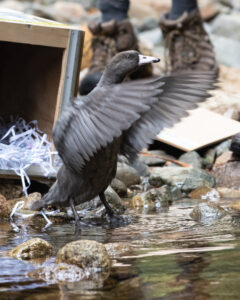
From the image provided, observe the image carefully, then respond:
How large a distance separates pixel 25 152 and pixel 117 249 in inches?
84.5

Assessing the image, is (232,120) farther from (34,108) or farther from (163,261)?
(163,261)

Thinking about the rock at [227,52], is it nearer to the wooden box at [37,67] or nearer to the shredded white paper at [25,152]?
the wooden box at [37,67]

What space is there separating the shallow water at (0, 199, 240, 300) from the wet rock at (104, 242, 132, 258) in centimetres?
5

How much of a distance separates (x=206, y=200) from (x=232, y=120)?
238 centimetres

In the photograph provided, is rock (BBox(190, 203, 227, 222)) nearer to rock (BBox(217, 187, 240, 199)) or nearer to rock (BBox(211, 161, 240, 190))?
rock (BBox(217, 187, 240, 199))

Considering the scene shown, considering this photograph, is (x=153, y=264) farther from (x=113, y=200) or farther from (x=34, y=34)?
(x=34, y=34)

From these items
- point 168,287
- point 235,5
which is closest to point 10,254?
point 168,287

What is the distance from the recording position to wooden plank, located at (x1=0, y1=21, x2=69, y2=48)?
509cm

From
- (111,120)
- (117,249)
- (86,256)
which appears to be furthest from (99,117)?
(86,256)

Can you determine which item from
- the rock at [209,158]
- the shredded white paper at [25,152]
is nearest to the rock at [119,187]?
the shredded white paper at [25,152]

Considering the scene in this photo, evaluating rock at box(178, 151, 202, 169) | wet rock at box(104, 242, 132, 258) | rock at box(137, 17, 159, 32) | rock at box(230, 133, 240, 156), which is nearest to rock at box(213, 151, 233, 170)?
rock at box(178, 151, 202, 169)

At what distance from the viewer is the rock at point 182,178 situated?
20.2ft

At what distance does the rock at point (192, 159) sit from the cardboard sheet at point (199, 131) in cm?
9

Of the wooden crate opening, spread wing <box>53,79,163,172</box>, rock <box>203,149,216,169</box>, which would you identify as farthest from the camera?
rock <box>203,149,216,169</box>
